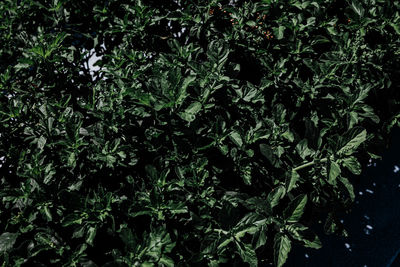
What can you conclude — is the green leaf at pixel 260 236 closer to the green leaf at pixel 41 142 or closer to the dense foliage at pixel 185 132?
the dense foliage at pixel 185 132

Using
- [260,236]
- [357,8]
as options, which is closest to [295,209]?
[260,236]

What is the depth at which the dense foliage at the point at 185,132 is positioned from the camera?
153 centimetres

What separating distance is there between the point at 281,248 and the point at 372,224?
5.95 feet

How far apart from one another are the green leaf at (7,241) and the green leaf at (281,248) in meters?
1.10

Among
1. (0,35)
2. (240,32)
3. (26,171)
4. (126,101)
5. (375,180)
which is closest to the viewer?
(26,171)

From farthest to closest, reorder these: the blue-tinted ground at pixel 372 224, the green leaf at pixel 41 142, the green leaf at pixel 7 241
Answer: the blue-tinted ground at pixel 372 224 → the green leaf at pixel 41 142 → the green leaf at pixel 7 241

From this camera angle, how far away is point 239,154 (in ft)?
5.94

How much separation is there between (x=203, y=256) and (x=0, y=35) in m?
1.98

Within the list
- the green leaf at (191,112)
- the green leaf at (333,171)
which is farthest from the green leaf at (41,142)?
the green leaf at (333,171)

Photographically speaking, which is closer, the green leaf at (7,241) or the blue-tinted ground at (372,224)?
the green leaf at (7,241)

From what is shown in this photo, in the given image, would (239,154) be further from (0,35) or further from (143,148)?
(0,35)

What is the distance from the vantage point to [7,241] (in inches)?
58.2

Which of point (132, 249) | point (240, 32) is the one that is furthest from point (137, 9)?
point (132, 249)

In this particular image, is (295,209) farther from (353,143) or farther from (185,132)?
(185,132)
